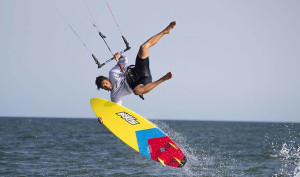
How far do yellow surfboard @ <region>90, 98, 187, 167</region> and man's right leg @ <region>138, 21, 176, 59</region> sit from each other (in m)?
1.64

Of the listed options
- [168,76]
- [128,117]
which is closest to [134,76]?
[168,76]

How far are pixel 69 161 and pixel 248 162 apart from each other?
27.2 ft

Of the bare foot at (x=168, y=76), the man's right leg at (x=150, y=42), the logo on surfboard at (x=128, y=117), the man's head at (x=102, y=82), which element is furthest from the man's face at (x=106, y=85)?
the bare foot at (x=168, y=76)

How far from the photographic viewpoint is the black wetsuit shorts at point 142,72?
7.53 meters

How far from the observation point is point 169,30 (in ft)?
24.6

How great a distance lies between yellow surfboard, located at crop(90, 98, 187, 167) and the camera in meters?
8.62

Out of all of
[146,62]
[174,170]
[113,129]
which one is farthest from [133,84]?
[174,170]

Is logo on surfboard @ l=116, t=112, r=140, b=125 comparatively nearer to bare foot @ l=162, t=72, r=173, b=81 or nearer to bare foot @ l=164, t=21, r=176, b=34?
bare foot @ l=162, t=72, r=173, b=81

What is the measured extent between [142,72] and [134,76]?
212 mm

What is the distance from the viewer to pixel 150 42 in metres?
7.42

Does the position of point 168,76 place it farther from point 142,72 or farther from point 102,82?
point 102,82

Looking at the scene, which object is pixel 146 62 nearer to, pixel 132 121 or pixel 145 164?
pixel 132 121

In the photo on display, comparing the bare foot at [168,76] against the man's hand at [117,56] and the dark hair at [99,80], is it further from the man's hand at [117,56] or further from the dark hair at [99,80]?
the dark hair at [99,80]

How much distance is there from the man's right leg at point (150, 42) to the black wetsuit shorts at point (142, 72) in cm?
10
